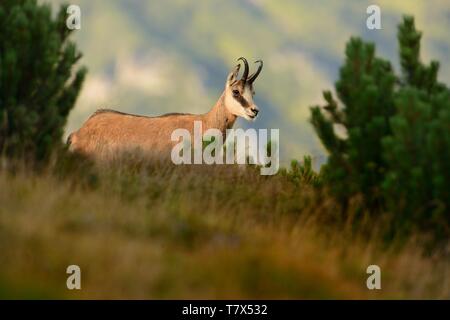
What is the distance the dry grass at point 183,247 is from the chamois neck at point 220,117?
6.18 meters

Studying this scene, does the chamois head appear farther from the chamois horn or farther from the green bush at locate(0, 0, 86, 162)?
the green bush at locate(0, 0, 86, 162)

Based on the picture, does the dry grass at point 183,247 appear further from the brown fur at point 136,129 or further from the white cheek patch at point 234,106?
the white cheek patch at point 234,106

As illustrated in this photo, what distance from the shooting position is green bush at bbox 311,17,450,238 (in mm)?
12000

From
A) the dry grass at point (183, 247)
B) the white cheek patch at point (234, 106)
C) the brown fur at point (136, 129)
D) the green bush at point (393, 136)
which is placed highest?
the white cheek patch at point (234, 106)

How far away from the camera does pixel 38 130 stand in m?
13.9

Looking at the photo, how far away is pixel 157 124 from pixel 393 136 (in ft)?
26.4

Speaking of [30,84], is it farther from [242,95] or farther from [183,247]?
[242,95]

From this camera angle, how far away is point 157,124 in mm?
19688

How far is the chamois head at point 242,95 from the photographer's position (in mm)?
19281

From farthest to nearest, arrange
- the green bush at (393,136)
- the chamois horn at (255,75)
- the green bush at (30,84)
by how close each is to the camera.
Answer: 1. the chamois horn at (255,75)
2. the green bush at (30,84)
3. the green bush at (393,136)

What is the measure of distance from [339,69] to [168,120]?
688 centimetres

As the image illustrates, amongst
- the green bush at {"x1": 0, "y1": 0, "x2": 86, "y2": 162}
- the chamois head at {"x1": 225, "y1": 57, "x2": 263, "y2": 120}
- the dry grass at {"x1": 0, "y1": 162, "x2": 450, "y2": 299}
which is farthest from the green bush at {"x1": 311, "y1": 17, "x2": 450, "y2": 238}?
the chamois head at {"x1": 225, "y1": 57, "x2": 263, "y2": 120}

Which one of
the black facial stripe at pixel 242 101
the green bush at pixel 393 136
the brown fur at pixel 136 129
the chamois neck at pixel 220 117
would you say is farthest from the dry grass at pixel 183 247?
the chamois neck at pixel 220 117

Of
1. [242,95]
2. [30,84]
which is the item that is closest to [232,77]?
[242,95]
